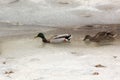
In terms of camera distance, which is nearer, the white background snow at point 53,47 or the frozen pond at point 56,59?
the frozen pond at point 56,59

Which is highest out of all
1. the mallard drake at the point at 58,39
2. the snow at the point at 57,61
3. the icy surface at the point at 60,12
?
the icy surface at the point at 60,12

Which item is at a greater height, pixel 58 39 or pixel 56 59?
pixel 58 39

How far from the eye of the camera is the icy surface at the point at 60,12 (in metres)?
12.5

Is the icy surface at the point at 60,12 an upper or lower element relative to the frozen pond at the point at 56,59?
upper

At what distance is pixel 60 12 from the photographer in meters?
12.9

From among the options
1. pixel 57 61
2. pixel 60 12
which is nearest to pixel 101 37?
pixel 57 61

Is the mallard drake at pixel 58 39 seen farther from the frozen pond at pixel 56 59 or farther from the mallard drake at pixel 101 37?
the mallard drake at pixel 101 37

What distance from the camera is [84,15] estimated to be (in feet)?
42.0

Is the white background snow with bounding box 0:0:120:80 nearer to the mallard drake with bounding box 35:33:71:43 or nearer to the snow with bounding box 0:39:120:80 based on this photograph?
the snow with bounding box 0:39:120:80

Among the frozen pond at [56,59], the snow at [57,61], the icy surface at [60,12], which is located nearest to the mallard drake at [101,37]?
the frozen pond at [56,59]

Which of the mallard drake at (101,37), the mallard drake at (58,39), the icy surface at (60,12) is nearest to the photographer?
the mallard drake at (58,39)

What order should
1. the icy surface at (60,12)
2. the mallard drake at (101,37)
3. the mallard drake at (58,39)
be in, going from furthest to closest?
the icy surface at (60,12) → the mallard drake at (101,37) → the mallard drake at (58,39)

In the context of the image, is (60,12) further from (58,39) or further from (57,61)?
(57,61)

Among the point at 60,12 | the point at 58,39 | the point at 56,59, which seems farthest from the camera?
the point at 60,12
